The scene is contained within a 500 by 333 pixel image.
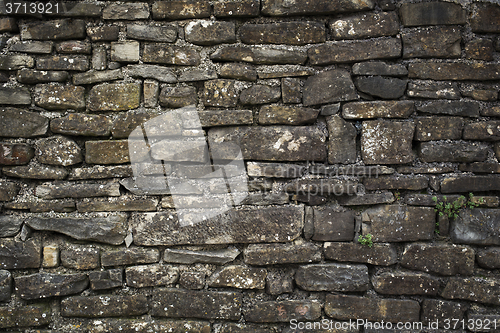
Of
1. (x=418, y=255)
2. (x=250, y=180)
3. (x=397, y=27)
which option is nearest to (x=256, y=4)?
(x=397, y=27)

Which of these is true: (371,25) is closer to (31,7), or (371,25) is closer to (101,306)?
(31,7)

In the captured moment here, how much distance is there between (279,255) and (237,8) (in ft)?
5.15

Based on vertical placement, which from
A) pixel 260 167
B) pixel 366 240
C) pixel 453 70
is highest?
pixel 453 70

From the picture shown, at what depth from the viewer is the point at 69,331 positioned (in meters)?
1.74

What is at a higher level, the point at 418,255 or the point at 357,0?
the point at 357,0

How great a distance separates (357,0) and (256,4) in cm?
63

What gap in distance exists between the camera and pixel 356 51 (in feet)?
5.71

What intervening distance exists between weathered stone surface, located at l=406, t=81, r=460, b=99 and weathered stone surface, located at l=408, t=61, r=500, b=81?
0.04 meters

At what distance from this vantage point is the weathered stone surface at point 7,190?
1.75 meters

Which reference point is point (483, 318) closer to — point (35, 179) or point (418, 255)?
point (418, 255)

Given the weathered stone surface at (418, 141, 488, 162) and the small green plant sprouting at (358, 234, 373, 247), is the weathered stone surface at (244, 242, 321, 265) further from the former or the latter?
the weathered stone surface at (418, 141, 488, 162)

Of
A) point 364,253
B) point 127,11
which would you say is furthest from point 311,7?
point 364,253

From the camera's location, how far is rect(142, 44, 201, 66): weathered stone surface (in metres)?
1.75

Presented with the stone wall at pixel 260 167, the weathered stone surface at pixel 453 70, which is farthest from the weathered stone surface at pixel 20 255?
the weathered stone surface at pixel 453 70
